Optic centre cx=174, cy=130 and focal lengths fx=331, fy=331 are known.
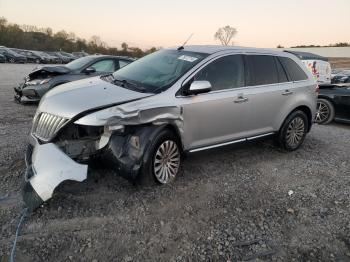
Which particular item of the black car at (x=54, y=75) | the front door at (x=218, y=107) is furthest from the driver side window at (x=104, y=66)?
the front door at (x=218, y=107)

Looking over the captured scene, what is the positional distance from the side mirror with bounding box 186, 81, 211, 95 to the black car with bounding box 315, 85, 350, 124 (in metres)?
6.05

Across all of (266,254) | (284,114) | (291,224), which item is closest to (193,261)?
(266,254)

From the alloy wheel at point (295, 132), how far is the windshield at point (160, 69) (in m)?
2.30

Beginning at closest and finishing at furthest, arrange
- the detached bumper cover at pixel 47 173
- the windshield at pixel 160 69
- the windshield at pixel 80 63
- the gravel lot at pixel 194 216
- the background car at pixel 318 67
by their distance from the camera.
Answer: the gravel lot at pixel 194 216 → the detached bumper cover at pixel 47 173 → the windshield at pixel 160 69 → the windshield at pixel 80 63 → the background car at pixel 318 67

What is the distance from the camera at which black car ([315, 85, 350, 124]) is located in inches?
348

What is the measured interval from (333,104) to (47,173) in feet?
26.4

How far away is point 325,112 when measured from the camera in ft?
30.1

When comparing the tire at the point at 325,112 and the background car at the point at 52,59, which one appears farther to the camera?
the background car at the point at 52,59

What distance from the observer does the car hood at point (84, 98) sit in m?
3.71

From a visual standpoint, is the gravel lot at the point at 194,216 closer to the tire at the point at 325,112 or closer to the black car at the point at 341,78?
the tire at the point at 325,112

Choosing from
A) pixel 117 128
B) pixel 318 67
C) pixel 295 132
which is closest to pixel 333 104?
pixel 295 132

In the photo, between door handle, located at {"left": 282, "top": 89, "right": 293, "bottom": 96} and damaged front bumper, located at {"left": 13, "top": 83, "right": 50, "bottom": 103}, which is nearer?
door handle, located at {"left": 282, "top": 89, "right": 293, "bottom": 96}

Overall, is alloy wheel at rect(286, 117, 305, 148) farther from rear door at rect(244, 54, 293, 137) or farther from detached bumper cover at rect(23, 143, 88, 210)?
detached bumper cover at rect(23, 143, 88, 210)

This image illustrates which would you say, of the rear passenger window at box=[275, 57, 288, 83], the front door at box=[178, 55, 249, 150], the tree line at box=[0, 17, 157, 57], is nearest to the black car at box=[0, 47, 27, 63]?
the tree line at box=[0, 17, 157, 57]
